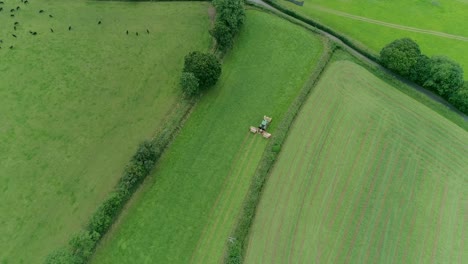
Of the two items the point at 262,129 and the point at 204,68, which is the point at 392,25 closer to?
the point at 262,129

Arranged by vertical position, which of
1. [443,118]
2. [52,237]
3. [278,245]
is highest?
[443,118]

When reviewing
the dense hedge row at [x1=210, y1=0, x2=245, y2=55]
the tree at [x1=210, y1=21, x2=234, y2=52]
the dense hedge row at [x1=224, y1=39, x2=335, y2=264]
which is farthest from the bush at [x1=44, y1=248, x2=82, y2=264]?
the tree at [x1=210, y1=21, x2=234, y2=52]

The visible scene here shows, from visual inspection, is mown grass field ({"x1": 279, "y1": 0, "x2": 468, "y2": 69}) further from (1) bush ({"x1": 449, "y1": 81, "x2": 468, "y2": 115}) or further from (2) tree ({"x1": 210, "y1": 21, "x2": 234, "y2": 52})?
(2) tree ({"x1": 210, "y1": 21, "x2": 234, "y2": 52})

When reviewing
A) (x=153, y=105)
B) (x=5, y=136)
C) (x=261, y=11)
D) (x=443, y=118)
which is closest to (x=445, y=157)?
(x=443, y=118)

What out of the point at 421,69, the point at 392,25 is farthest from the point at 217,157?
the point at 392,25

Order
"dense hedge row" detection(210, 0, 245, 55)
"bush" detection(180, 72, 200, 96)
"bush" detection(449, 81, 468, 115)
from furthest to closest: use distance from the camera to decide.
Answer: "dense hedge row" detection(210, 0, 245, 55) → "bush" detection(449, 81, 468, 115) → "bush" detection(180, 72, 200, 96)

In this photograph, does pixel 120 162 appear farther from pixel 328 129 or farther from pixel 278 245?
pixel 328 129

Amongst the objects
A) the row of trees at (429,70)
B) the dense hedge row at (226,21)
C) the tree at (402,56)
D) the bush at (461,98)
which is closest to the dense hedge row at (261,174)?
the tree at (402,56)
